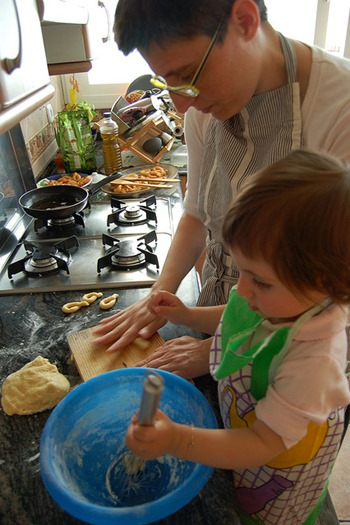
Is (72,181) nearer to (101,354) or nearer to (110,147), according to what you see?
(110,147)

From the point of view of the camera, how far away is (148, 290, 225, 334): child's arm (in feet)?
2.74

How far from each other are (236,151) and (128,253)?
0.48 metres

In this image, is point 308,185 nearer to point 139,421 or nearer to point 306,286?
point 306,286

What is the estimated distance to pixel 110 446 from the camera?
2.08 ft

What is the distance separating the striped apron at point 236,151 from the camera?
2.36 ft

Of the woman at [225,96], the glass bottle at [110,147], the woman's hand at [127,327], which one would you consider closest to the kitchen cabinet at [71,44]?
the glass bottle at [110,147]

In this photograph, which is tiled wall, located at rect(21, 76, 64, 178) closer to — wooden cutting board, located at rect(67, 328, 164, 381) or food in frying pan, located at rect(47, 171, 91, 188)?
food in frying pan, located at rect(47, 171, 91, 188)

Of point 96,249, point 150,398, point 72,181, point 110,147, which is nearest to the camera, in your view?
point 150,398

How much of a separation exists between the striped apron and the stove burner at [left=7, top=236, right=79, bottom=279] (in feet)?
1.37

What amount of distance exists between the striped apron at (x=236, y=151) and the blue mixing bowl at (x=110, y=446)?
374mm

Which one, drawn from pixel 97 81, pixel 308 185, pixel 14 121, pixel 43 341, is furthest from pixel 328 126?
pixel 97 81

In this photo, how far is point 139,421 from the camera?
459 mm

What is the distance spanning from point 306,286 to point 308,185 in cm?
12

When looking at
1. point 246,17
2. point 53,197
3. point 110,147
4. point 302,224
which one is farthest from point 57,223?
point 302,224
